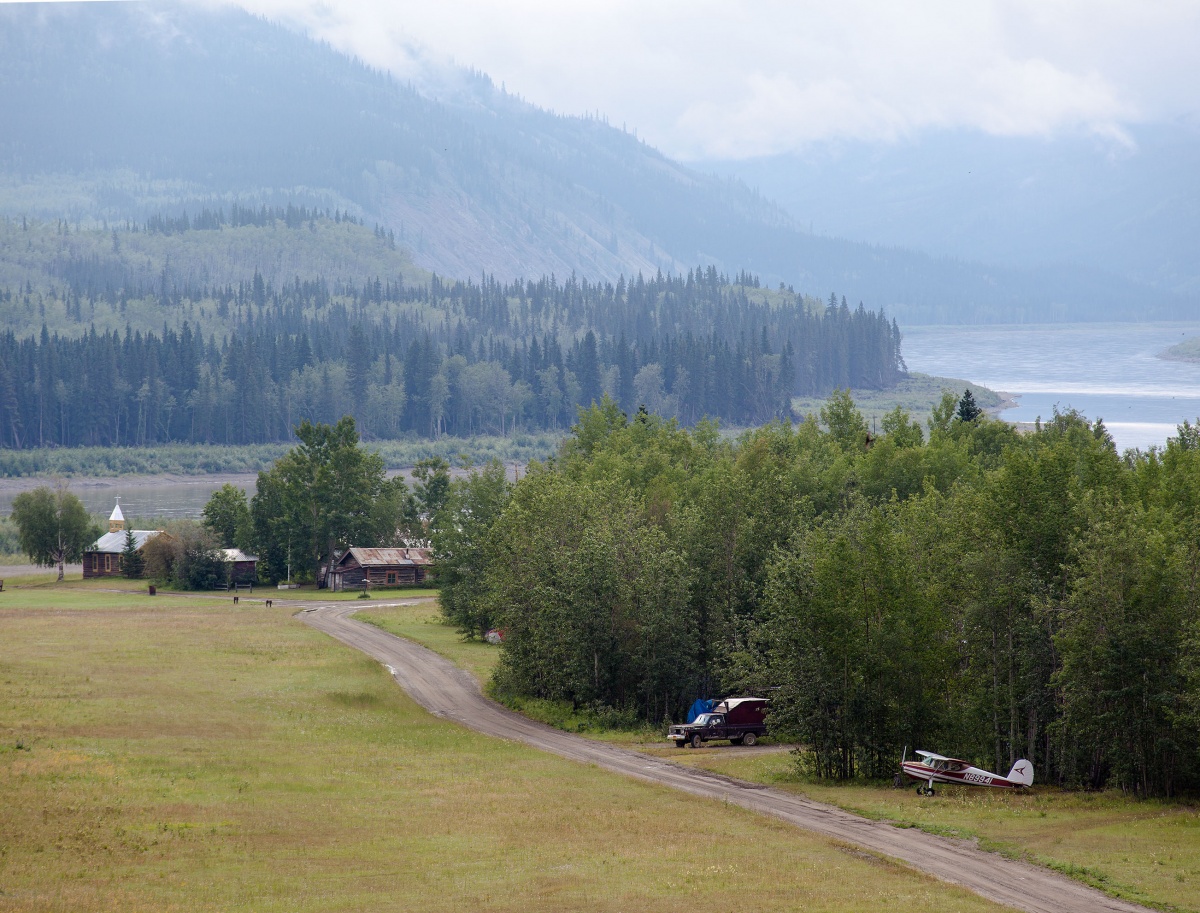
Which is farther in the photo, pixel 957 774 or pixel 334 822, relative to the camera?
pixel 957 774

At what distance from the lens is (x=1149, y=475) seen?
6147 cm

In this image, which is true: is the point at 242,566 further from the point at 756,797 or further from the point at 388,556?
the point at 756,797

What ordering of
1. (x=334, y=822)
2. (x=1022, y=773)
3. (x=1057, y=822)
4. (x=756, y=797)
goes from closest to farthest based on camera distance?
1. (x=334, y=822)
2. (x=1057, y=822)
3. (x=756, y=797)
4. (x=1022, y=773)

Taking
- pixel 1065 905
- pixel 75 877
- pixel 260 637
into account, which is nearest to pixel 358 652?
pixel 260 637

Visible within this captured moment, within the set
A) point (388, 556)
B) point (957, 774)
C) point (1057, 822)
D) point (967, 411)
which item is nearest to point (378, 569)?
point (388, 556)

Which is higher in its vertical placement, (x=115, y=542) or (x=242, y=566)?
(x=115, y=542)

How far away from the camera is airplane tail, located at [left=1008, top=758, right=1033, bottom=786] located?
156ft

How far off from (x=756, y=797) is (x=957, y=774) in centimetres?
736

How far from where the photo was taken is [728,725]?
197 ft

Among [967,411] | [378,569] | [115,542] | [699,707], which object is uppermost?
[967,411]

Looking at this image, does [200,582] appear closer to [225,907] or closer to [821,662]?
[821,662]

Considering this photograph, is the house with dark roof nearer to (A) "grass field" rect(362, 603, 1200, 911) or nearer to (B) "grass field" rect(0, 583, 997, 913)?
(B) "grass field" rect(0, 583, 997, 913)

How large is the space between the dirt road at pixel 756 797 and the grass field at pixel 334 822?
4.11 feet

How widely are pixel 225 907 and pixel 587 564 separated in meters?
39.3
